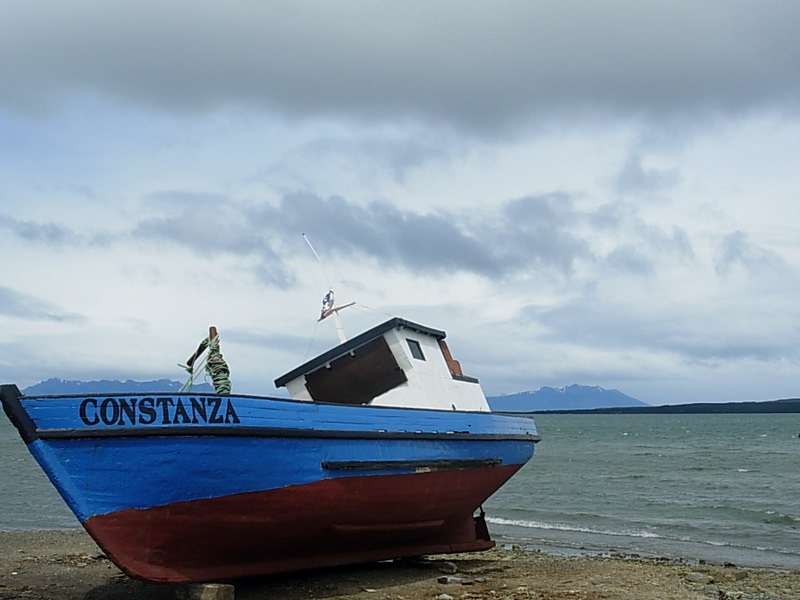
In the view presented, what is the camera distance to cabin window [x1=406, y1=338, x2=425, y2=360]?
13.1m

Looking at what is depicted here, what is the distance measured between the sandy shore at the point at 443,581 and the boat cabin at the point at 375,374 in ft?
8.06

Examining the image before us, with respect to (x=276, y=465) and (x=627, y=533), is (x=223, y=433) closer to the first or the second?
(x=276, y=465)

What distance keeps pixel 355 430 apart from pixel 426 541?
118 inches

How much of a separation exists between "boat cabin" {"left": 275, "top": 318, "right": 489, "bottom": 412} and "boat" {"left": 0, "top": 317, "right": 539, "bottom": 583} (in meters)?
0.02

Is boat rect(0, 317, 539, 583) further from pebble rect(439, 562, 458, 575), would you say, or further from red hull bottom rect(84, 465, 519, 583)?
pebble rect(439, 562, 458, 575)

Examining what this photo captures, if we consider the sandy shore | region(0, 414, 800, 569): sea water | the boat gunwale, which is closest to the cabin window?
the boat gunwale

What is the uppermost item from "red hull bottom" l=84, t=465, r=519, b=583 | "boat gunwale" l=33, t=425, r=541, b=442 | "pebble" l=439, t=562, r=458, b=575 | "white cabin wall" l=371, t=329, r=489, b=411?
"white cabin wall" l=371, t=329, r=489, b=411

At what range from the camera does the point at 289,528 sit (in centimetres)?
1033

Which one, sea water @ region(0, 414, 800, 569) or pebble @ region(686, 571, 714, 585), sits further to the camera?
sea water @ region(0, 414, 800, 569)

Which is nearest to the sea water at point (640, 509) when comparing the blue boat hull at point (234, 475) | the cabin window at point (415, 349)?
the cabin window at point (415, 349)

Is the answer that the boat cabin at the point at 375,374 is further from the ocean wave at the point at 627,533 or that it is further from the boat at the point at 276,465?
the ocean wave at the point at 627,533

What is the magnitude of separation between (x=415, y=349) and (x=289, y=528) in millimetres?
3845

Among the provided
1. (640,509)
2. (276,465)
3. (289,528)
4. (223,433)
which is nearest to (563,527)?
(640,509)

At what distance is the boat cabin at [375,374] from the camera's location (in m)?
12.7
